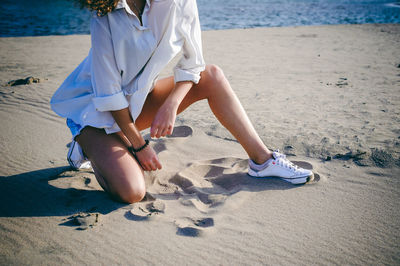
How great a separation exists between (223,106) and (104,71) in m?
0.96

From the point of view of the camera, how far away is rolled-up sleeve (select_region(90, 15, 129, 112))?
1.99 m

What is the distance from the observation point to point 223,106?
241cm

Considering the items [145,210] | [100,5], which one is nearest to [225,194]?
[145,210]

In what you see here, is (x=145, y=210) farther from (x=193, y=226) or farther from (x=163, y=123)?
(x=163, y=123)

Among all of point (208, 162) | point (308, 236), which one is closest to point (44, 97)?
point (208, 162)

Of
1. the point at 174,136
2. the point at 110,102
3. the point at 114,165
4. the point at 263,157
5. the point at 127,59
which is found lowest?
the point at 174,136

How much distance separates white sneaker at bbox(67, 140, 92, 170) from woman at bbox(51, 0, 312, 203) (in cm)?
1

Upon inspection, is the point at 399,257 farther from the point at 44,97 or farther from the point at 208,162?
the point at 44,97

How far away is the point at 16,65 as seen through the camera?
666cm

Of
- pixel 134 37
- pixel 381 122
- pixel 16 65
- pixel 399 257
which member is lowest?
pixel 399 257

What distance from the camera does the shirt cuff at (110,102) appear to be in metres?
2.05

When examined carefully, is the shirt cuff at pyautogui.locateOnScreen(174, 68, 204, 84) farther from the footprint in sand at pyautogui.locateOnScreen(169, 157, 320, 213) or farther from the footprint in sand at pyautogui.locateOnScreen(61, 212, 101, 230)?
the footprint in sand at pyautogui.locateOnScreen(61, 212, 101, 230)

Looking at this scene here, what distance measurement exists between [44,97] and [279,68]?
4.48 m

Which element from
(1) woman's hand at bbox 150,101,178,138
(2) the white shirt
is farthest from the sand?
(2) the white shirt
